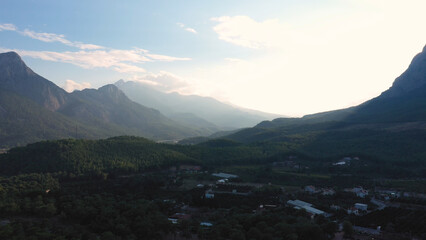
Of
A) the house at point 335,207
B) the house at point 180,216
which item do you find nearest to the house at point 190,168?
the house at point 180,216

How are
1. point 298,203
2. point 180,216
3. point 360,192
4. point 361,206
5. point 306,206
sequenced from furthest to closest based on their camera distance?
point 360,192 → point 298,203 → point 361,206 → point 306,206 → point 180,216

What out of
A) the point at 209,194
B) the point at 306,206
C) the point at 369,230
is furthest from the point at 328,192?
the point at 209,194

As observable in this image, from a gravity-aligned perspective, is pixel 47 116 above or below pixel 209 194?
above

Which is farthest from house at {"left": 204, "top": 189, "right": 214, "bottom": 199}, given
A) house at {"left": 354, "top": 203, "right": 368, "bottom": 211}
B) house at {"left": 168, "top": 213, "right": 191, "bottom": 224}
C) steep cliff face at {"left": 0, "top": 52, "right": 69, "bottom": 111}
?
steep cliff face at {"left": 0, "top": 52, "right": 69, "bottom": 111}

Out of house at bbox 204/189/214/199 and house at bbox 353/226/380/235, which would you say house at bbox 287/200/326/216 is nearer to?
house at bbox 353/226/380/235

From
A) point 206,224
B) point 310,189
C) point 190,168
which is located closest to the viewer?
point 206,224

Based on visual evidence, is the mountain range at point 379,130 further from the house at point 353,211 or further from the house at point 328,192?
the house at point 353,211

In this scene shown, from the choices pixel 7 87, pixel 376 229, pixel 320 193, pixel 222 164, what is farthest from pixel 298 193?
pixel 7 87

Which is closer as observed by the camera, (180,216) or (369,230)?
(369,230)

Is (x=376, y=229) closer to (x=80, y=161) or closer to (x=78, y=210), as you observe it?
(x=78, y=210)

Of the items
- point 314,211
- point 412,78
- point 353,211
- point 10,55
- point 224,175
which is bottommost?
point 353,211

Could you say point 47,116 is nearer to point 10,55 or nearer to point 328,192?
point 10,55
